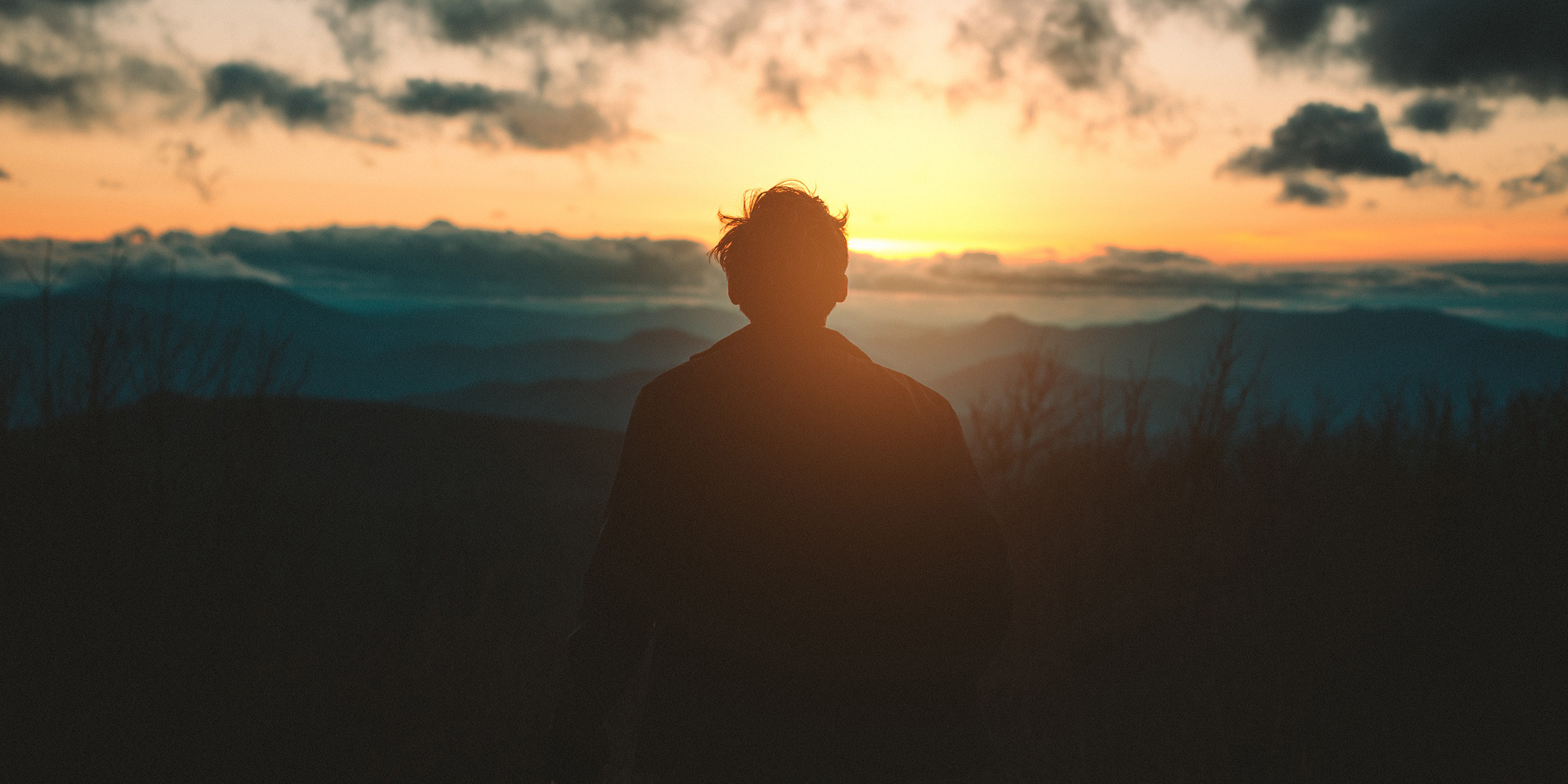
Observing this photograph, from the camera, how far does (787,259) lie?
64.3 inches

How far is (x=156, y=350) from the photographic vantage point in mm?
4254

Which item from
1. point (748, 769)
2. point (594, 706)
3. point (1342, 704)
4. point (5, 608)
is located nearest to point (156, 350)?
point (5, 608)

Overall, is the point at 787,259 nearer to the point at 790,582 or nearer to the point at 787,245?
the point at 787,245

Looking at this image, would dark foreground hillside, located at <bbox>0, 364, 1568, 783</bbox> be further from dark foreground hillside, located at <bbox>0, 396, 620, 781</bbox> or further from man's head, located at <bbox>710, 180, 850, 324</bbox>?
man's head, located at <bbox>710, 180, 850, 324</bbox>

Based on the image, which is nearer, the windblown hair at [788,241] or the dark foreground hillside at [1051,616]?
the windblown hair at [788,241]

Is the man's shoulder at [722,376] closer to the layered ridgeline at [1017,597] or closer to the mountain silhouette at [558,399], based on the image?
the layered ridgeline at [1017,597]

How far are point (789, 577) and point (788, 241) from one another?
27.4 inches

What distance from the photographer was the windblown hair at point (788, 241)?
1637 mm

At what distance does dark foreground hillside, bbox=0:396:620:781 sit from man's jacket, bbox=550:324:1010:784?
3140mm

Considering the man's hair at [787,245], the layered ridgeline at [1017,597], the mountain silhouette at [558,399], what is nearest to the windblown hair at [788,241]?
the man's hair at [787,245]

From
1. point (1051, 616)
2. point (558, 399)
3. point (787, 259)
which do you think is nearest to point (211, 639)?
point (787, 259)

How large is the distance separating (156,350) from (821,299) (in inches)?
171

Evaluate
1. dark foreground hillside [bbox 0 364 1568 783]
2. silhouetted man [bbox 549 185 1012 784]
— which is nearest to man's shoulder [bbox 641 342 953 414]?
silhouetted man [bbox 549 185 1012 784]

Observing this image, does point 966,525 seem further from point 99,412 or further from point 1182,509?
point 1182,509
